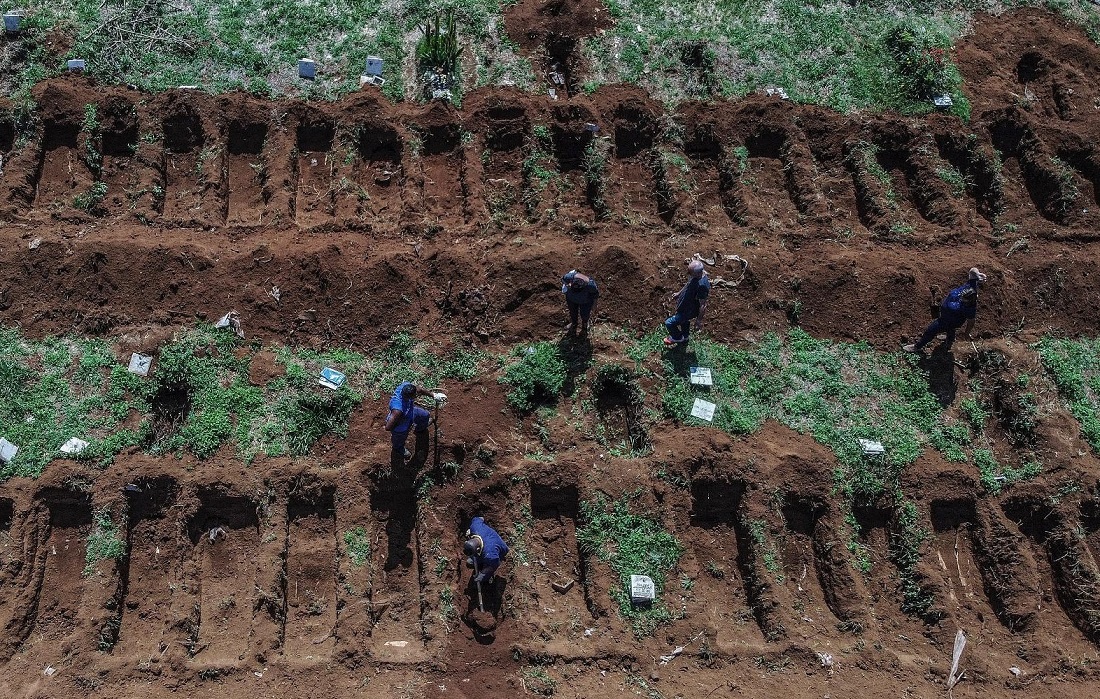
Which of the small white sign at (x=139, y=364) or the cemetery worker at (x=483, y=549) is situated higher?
the small white sign at (x=139, y=364)

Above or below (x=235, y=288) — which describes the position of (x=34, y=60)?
above

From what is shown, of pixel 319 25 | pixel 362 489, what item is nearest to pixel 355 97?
pixel 319 25

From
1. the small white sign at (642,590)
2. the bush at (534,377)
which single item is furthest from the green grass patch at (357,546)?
the small white sign at (642,590)

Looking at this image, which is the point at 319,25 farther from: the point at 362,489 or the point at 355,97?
the point at 362,489

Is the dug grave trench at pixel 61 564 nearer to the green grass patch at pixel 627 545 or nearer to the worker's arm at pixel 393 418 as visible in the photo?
the worker's arm at pixel 393 418

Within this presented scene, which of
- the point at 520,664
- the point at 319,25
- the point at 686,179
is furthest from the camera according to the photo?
the point at 319,25

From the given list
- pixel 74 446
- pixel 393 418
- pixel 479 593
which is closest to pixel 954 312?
pixel 479 593
